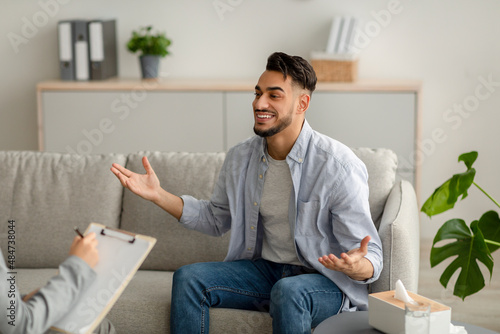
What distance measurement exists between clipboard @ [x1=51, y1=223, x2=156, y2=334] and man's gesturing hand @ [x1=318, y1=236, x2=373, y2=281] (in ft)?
1.64

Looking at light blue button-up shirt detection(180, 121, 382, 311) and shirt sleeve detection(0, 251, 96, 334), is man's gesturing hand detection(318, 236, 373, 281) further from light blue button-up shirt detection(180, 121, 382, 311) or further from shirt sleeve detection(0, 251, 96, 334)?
shirt sleeve detection(0, 251, 96, 334)

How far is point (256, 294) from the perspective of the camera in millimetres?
2227

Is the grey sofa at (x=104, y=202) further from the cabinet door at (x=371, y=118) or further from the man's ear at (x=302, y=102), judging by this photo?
the cabinet door at (x=371, y=118)

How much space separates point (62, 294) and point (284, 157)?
97 centimetres

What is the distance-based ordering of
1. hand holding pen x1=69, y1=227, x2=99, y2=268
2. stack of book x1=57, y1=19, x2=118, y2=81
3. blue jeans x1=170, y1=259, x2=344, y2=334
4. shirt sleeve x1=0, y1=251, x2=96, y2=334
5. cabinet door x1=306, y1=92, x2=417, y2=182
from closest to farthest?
shirt sleeve x1=0, y1=251, x2=96, y2=334 < hand holding pen x1=69, y1=227, x2=99, y2=268 < blue jeans x1=170, y1=259, x2=344, y2=334 < cabinet door x1=306, y1=92, x2=417, y2=182 < stack of book x1=57, y1=19, x2=118, y2=81

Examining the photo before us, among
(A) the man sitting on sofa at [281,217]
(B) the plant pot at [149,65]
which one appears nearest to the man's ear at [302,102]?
(A) the man sitting on sofa at [281,217]

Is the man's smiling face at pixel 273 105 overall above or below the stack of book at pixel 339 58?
below

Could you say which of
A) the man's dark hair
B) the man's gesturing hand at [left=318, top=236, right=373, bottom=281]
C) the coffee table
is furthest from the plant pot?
the coffee table

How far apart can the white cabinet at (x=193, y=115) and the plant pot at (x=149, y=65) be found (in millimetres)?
69

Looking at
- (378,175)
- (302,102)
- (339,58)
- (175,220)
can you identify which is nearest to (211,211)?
(175,220)

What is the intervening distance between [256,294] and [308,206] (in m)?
0.34

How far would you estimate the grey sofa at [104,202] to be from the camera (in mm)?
2541

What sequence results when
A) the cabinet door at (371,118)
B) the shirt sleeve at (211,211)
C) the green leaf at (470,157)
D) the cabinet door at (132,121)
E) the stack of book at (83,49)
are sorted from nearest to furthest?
the shirt sleeve at (211,211)
the green leaf at (470,157)
the cabinet door at (371,118)
the cabinet door at (132,121)
the stack of book at (83,49)

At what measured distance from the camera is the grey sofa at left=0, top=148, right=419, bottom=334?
8.34 feet
